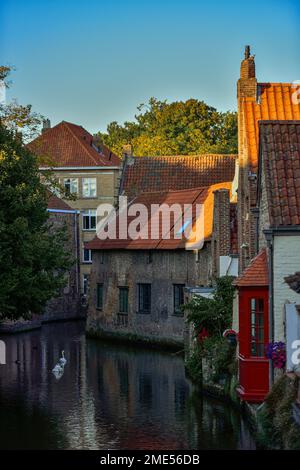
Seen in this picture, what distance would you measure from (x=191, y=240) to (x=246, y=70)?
937 cm

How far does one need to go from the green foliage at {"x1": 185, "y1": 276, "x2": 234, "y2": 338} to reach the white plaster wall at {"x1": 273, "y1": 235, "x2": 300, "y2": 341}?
740 centimetres

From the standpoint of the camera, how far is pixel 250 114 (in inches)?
1308

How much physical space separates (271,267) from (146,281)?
73.8ft

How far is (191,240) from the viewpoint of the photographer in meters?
41.5

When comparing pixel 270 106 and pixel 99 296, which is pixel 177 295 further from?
pixel 270 106

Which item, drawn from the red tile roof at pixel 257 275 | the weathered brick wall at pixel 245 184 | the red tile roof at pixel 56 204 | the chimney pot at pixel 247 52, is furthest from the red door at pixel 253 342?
the red tile roof at pixel 56 204

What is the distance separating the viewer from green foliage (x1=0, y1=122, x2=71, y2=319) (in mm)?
30625

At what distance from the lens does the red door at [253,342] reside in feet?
77.7

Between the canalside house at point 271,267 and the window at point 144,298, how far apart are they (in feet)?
66.0

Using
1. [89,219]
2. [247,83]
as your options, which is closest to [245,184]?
[247,83]

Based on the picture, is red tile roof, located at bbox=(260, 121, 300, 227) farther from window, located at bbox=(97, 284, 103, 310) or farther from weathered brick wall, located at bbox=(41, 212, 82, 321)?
weathered brick wall, located at bbox=(41, 212, 82, 321)
